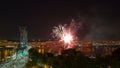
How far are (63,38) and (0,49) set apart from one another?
65.7 meters

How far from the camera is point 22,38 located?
121312 mm

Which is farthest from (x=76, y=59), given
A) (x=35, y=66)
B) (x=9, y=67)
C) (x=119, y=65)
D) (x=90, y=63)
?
(x=9, y=67)

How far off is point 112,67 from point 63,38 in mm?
20103

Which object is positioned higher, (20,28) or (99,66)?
(20,28)

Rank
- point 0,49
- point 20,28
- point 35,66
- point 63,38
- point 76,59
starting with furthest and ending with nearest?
point 0,49
point 20,28
point 63,38
point 35,66
point 76,59

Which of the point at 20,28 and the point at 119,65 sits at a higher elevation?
the point at 20,28

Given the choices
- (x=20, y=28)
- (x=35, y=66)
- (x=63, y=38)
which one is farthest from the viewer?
(x=20, y=28)

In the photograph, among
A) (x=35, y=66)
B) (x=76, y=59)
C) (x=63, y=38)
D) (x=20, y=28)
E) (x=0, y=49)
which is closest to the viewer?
(x=76, y=59)

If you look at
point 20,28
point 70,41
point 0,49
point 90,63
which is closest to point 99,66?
point 90,63

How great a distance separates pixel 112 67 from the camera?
43.6 metres

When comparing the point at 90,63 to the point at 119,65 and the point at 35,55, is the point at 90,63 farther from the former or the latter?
the point at 35,55

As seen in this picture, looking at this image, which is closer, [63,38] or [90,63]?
[90,63]

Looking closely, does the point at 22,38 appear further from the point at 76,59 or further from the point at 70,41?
the point at 76,59

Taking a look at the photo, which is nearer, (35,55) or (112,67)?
(112,67)
